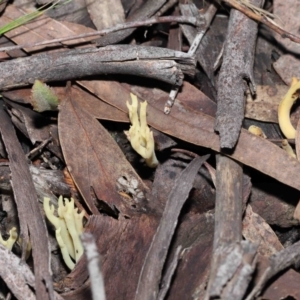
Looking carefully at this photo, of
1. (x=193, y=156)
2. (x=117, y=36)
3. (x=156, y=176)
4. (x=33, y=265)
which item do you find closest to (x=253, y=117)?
(x=193, y=156)

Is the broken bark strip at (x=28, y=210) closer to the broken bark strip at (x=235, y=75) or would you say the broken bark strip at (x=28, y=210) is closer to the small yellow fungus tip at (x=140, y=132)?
the small yellow fungus tip at (x=140, y=132)

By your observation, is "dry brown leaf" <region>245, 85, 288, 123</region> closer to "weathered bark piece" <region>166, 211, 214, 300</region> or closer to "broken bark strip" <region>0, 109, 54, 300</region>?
"weathered bark piece" <region>166, 211, 214, 300</region>

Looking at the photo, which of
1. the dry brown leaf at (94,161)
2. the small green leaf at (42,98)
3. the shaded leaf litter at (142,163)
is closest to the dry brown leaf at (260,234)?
the shaded leaf litter at (142,163)

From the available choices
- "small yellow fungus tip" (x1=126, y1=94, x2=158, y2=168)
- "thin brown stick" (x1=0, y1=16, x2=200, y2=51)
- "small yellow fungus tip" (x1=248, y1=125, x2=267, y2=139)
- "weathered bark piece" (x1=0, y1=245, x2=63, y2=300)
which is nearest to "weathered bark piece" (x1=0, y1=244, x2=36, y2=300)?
"weathered bark piece" (x1=0, y1=245, x2=63, y2=300)

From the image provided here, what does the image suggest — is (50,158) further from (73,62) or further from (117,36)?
(117,36)

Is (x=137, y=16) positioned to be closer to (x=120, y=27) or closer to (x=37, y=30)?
(x=120, y=27)

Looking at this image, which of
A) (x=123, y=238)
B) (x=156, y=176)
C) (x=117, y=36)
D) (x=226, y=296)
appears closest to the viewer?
(x=226, y=296)

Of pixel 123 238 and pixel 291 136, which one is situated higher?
pixel 291 136
